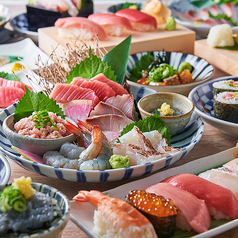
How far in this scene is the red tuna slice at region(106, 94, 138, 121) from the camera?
1699 millimetres

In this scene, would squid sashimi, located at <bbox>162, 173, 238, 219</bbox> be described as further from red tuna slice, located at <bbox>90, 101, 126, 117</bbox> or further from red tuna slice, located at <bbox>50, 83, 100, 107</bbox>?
red tuna slice, located at <bbox>50, 83, 100, 107</bbox>

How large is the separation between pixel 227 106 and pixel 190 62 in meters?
0.90

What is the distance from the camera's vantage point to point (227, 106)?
1.80 m

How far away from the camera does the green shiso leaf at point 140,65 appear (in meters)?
2.59

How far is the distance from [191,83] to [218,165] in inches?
32.8

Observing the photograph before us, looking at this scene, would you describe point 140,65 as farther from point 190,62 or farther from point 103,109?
point 103,109

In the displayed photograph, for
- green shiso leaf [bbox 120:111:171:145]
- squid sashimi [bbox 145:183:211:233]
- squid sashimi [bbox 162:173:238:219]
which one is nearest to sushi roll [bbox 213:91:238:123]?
green shiso leaf [bbox 120:111:171:145]

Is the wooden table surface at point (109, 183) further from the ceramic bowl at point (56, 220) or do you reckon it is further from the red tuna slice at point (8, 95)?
the red tuna slice at point (8, 95)

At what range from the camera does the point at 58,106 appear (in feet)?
5.51

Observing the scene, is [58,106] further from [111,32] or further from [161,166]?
[111,32]

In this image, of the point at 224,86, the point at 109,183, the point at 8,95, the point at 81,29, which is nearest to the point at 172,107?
the point at 224,86

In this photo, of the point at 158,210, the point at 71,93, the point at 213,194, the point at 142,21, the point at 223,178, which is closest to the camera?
the point at 158,210

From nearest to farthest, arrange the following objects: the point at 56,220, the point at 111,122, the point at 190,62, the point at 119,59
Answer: the point at 56,220 < the point at 111,122 < the point at 119,59 < the point at 190,62

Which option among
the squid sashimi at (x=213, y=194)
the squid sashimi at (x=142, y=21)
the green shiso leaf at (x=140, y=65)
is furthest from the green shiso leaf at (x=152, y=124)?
the squid sashimi at (x=142, y=21)
